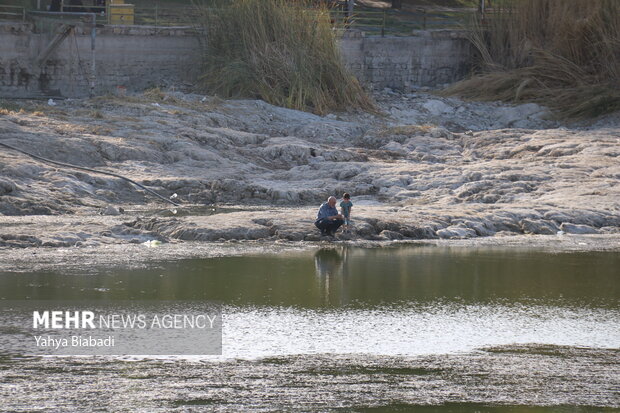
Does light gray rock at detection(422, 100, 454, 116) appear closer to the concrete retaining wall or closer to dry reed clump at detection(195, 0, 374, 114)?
dry reed clump at detection(195, 0, 374, 114)

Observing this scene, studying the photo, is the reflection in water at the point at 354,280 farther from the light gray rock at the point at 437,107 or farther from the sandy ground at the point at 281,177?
the light gray rock at the point at 437,107

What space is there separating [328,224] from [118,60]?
1414 centimetres

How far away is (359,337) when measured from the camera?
411 inches

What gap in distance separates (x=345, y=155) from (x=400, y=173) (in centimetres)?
169

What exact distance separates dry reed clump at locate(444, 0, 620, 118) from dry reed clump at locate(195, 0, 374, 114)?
15.3 feet

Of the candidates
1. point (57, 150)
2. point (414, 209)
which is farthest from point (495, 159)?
point (57, 150)

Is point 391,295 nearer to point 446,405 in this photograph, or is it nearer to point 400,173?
point 446,405

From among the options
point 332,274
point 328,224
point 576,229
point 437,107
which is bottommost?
point 332,274

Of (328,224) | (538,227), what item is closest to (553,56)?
(538,227)

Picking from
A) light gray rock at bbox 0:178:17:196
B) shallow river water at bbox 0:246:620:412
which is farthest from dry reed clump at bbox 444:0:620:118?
light gray rock at bbox 0:178:17:196

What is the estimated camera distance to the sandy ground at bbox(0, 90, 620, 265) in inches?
A: 627

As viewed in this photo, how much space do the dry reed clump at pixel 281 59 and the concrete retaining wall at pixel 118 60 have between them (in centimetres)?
158

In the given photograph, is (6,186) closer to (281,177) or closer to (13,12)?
(281,177)

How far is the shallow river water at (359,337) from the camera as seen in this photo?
859cm
